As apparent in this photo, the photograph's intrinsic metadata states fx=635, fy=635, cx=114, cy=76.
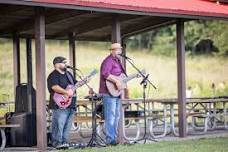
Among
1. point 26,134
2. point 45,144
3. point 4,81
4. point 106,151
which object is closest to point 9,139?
point 26,134

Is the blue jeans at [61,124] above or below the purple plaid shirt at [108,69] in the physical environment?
below

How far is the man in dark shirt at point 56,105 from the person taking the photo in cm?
1137

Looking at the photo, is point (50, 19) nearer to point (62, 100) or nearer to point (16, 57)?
point (62, 100)

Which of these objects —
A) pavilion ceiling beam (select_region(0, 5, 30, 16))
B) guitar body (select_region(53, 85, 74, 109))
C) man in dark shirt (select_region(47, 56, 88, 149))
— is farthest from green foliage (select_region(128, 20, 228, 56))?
guitar body (select_region(53, 85, 74, 109))

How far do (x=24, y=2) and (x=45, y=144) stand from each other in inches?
100

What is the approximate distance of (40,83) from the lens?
11.2 metres

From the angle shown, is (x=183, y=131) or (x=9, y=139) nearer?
(x=9, y=139)

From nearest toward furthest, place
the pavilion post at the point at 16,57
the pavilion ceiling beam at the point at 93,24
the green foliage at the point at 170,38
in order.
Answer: the pavilion ceiling beam at the point at 93,24
the pavilion post at the point at 16,57
the green foliage at the point at 170,38

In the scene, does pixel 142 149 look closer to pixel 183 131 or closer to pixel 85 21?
pixel 183 131

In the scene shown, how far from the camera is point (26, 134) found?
11984 millimetres

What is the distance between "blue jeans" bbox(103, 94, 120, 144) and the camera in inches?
464

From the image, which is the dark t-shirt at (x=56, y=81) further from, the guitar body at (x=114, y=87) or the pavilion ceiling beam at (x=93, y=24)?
the pavilion ceiling beam at (x=93, y=24)

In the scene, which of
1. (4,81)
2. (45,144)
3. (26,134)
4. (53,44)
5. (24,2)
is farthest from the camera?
(53,44)

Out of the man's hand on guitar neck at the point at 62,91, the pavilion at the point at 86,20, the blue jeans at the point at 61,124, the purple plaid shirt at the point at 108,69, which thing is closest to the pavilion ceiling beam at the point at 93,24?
the pavilion at the point at 86,20
